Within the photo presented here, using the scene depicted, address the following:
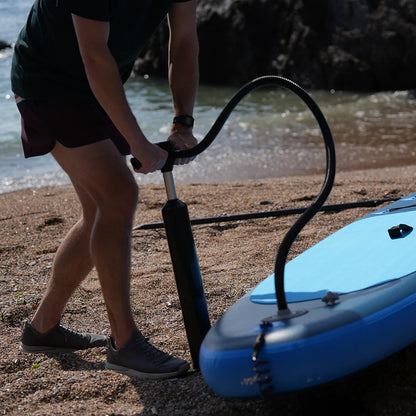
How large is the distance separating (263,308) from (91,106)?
2.98ft

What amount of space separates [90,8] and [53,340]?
1314mm

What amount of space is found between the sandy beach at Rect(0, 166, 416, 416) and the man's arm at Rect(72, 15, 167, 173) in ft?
2.62

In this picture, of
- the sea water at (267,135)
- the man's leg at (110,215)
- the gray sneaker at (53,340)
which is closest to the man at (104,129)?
the man's leg at (110,215)

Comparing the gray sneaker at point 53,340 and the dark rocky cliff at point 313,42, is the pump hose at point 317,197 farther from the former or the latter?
the dark rocky cliff at point 313,42

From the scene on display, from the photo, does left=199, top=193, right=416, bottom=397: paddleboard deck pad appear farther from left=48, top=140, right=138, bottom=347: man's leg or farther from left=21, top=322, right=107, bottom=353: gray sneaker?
left=21, top=322, right=107, bottom=353: gray sneaker

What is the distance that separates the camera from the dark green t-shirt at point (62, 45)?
77.2 inches

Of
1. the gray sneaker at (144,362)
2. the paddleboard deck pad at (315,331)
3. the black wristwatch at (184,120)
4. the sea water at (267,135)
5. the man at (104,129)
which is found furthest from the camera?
the sea water at (267,135)

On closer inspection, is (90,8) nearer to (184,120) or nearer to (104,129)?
(104,129)

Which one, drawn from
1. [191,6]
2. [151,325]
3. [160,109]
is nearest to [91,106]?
[191,6]

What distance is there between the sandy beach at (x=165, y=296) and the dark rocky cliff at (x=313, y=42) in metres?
6.79

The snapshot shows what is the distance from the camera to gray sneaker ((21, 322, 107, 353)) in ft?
7.86

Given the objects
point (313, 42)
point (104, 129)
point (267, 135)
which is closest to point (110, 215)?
point (104, 129)

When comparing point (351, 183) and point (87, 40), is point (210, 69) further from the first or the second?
point (87, 40)

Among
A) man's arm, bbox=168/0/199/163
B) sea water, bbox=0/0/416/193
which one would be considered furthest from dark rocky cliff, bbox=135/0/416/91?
man's arm, bbox=168/0/199/163
